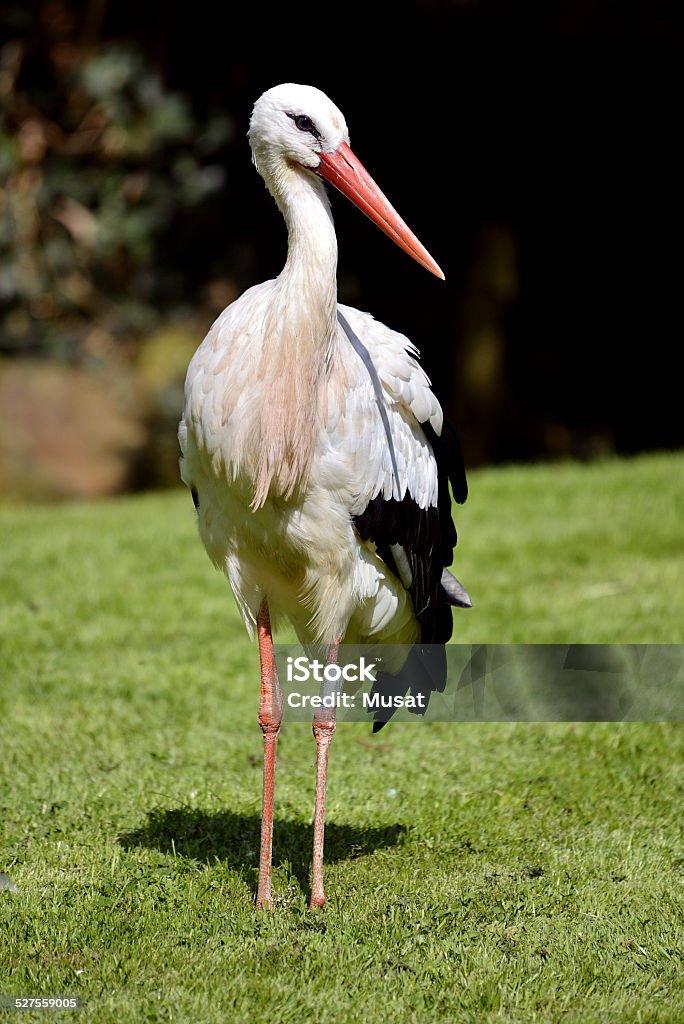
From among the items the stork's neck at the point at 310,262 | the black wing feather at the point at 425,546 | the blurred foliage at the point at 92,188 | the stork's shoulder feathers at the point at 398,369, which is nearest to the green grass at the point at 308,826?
the black wing feather at the point at 425,546

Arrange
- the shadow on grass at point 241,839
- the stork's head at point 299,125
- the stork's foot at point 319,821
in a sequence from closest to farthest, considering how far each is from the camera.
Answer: the stork's head at point 299,125, the stork's foot at point 319,821, the shadow on grass at point 241,839

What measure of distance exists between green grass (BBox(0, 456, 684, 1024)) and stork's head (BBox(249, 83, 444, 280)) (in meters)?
1.87

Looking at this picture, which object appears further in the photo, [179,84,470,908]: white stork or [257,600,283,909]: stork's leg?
[257,600,283,909]: stork's leg

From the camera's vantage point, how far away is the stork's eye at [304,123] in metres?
3.54

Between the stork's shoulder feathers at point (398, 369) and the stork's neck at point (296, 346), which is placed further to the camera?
the stork's shoulder feathers at point (398, 369)

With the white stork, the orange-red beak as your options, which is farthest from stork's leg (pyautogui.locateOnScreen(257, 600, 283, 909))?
the orange-red beak

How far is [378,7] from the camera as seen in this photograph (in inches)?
417

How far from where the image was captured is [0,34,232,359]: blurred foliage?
10.7 m

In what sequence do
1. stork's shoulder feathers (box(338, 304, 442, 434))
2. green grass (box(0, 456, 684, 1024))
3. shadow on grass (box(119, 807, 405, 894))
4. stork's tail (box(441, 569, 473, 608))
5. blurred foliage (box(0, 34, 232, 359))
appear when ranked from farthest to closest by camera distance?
blurred foliage (box(0, 34, 232, 359)) → stork's tail (box(441, 569, 473, 608)) → shadow on grass (box(119, 807, 405, 894)) → stork's shoulder feathers (box(338, 304, 442, 434)) → green grass (box(0, 456, 684, 1024))

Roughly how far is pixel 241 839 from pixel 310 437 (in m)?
1.52

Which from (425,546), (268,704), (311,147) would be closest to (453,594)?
(425,546)

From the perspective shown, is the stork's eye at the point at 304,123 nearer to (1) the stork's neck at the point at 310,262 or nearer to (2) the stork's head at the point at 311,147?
(2) the stork's head at the point at 311,147

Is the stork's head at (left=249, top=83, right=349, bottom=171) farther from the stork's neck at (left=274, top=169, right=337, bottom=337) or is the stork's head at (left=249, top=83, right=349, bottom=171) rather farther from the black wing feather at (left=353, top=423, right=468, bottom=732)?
the black wing feather at (left=353, top=423, right=468, bottom=732)

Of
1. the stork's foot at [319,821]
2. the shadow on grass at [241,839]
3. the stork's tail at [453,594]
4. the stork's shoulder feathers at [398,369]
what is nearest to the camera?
the stork's foot at [319,821]
